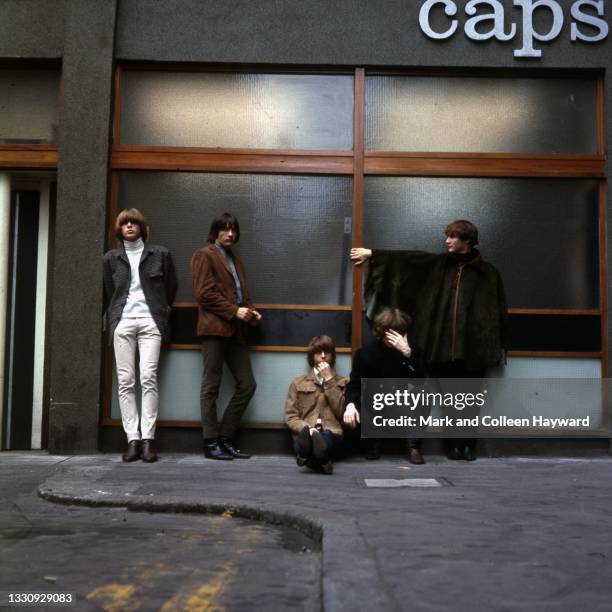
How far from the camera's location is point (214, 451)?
838cm

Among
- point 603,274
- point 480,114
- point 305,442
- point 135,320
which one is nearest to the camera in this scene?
point 305,442

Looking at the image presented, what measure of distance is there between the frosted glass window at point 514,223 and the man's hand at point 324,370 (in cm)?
123

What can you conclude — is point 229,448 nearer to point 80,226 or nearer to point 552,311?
point 80,226

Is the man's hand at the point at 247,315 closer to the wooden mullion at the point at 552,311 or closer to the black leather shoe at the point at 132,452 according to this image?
the black leather shoe at the point at 132,452

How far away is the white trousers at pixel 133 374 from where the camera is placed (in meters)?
8.34

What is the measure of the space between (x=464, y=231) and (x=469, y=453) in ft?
6.39

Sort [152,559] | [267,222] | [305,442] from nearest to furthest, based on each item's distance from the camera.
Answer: [152,559], [305,442], [267,222]

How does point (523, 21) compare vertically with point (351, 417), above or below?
above

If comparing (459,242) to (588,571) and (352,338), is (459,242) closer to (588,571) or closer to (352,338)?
(352,338)

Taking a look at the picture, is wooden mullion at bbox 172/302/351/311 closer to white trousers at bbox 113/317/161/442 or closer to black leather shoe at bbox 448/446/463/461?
white trousers at bbox 113/317/161/442

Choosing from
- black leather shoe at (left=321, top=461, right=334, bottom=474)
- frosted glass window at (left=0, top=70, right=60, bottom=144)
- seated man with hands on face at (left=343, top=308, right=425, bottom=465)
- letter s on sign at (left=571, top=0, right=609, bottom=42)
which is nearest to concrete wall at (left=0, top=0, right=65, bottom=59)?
frosted glass window at (left=0, top=70, right=60, bottom=144)

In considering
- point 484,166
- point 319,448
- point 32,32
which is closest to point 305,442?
point 319,448

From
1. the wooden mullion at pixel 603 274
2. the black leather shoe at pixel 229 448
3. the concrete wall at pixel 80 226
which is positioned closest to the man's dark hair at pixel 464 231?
the wooden mullion at pixel 603 274

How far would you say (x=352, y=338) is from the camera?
28.6 ft
